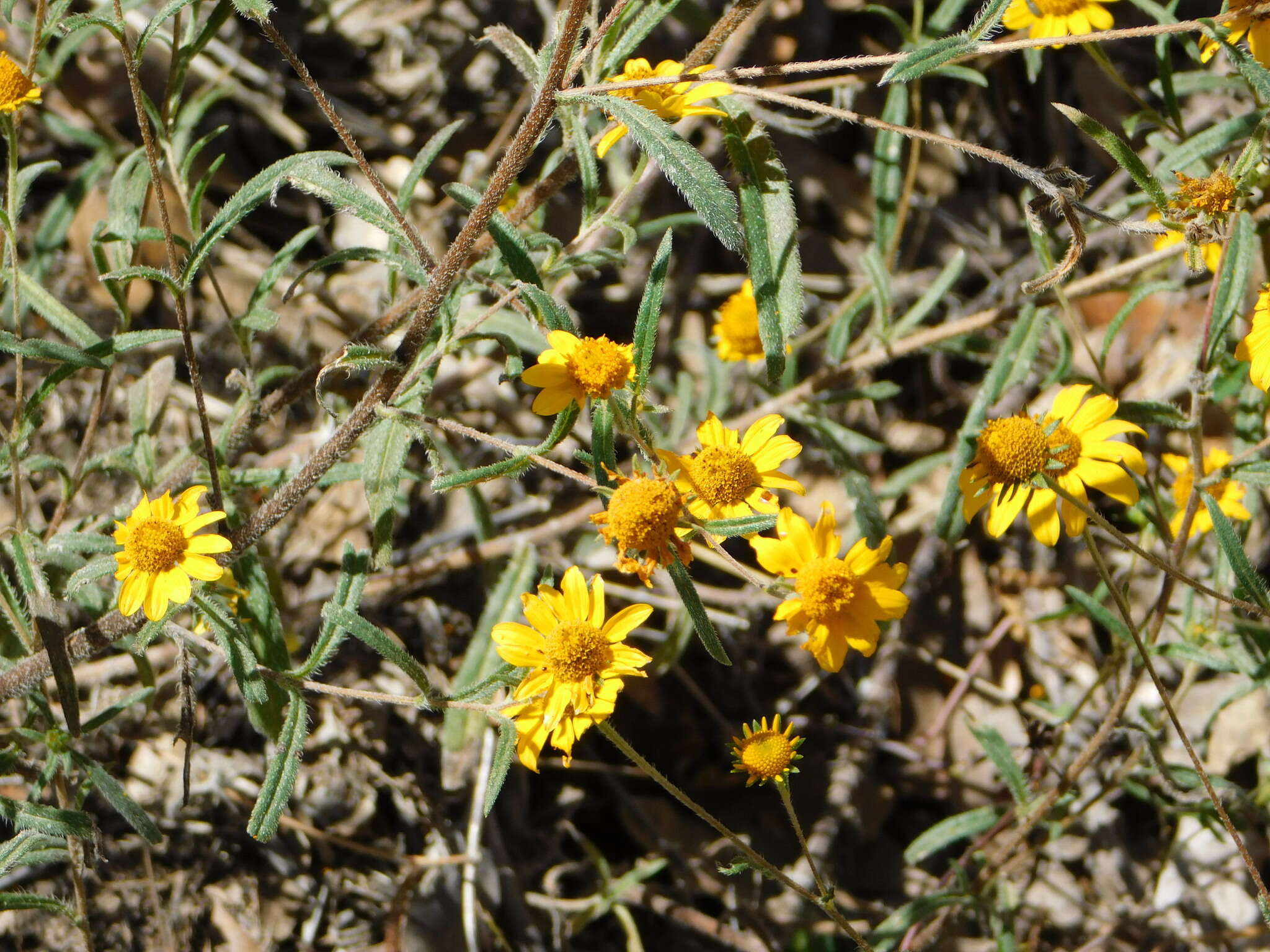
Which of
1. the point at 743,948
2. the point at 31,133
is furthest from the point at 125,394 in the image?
the point at 743,948

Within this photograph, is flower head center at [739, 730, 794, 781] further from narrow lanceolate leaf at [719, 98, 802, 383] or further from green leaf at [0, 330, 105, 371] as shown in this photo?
green leaf at [0, 330, 105, 371]

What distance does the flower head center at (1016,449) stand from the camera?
230 cm

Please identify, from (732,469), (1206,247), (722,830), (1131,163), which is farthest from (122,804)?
(1206,247)

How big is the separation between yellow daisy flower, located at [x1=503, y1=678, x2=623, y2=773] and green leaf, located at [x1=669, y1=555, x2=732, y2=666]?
20cm

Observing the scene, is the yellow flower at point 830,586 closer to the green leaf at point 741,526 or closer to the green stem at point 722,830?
the green leaf at point 741,526

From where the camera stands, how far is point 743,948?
125 inches

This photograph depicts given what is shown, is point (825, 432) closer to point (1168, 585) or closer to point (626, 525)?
point (1168, 585)

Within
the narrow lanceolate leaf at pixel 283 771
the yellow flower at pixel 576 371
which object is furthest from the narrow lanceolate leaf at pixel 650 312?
the narrow lanceolate leaf at pixel 283 771

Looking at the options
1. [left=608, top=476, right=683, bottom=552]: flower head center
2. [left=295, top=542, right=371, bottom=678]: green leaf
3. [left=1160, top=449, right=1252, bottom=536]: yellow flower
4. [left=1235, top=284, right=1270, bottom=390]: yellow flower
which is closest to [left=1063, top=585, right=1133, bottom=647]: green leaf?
[left=1160, top=449, right=1252, bottom=536]: yellow flower

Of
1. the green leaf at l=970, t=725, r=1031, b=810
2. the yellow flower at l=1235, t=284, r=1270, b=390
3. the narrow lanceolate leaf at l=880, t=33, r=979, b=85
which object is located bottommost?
the green leaf at l=970, t=725, r=1031, b=810

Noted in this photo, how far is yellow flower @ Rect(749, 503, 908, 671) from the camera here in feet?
7.10

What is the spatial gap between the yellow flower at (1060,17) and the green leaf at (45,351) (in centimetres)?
234

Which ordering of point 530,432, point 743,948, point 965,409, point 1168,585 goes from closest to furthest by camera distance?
point 1168,585
point 743,948
point 530,432
point 965,409

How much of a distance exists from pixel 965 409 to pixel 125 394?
3189 mm
